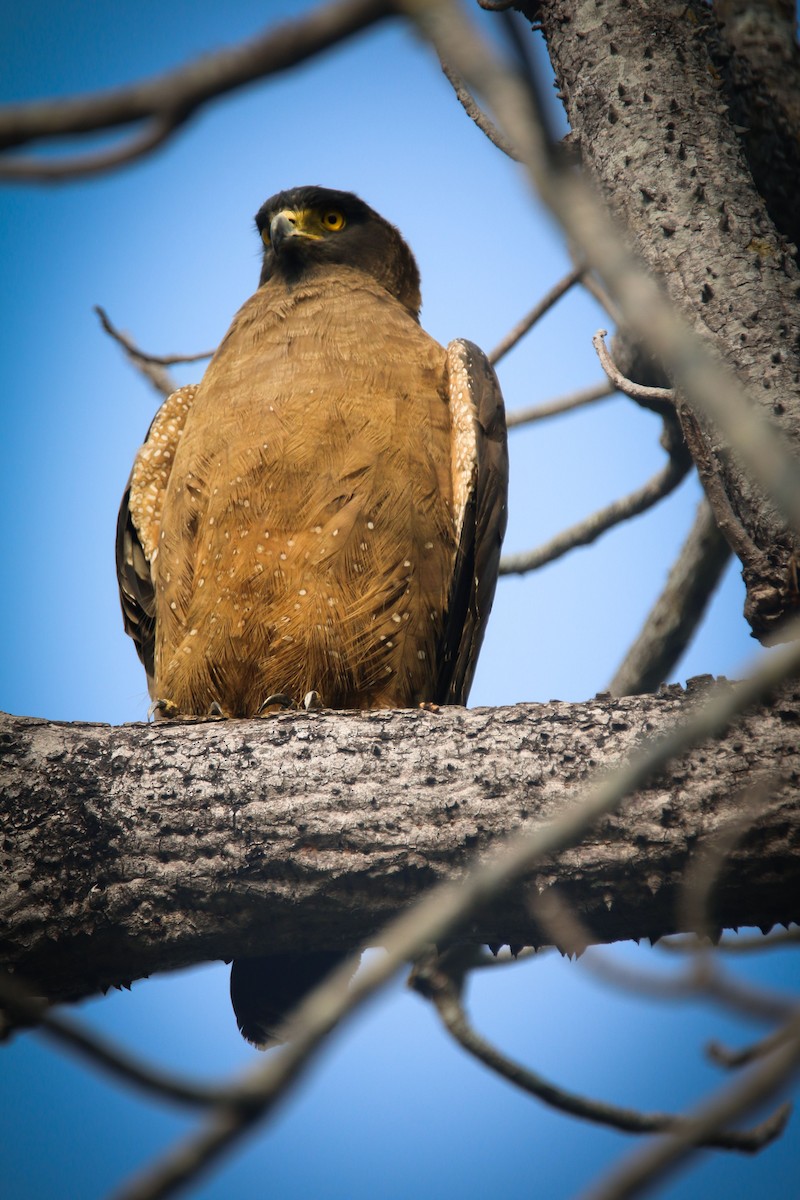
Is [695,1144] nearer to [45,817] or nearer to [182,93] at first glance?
[182,93]

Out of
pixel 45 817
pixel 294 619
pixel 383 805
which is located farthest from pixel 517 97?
pixel 294 619

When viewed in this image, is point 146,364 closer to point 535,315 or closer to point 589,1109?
point 535,315

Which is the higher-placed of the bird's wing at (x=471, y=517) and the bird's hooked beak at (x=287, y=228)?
the bird's hooked beak at (x=287, y=228)

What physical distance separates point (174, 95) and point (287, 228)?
4.68m

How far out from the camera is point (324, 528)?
4.20 m

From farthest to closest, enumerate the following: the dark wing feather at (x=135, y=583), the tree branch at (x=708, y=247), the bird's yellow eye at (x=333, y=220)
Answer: the bird's yellow eye at (x=333, y=220)
the dark wing feather at (x=135, y=583)
the tree branch at (x=708, y=247)

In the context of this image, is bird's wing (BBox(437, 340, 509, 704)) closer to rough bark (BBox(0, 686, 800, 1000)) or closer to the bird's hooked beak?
rough bark (BBox(0, 686, 800, 1000))

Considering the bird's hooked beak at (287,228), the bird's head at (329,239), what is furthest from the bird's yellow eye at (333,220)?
the bird's hooked beak at (287,228)

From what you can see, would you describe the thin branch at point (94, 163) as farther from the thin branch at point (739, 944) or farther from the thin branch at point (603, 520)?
the thin branch at point (603, 520)

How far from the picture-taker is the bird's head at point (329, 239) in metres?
5.42

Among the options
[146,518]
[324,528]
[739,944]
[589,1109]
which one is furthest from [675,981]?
[146,518]

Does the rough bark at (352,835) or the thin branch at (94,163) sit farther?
the rough bark at (352,835)

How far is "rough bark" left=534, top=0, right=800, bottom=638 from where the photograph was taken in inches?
140

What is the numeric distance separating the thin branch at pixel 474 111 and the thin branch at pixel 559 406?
1739 mm
